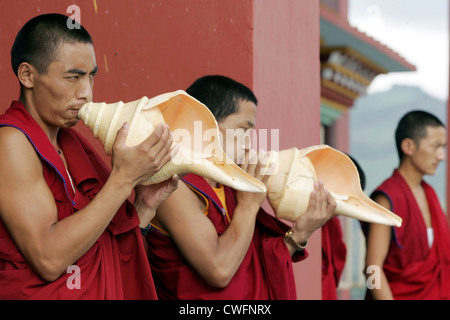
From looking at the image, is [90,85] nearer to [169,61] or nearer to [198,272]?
[198,272]

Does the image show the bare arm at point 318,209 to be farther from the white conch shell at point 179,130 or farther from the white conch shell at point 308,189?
the white conch shell at point 179,130

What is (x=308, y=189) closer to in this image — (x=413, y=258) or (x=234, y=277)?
(x=234, y=277)

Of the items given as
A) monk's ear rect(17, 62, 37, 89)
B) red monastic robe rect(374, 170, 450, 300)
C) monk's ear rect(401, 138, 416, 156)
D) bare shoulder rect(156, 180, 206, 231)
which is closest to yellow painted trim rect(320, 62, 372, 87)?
monk's ear rect(401, 138, 416, 156)

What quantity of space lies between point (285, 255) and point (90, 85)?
115 cm

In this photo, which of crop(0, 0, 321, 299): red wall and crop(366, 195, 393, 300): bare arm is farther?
crop(366, 195, 393, 300): bare arm

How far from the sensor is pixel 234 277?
9.58 feet

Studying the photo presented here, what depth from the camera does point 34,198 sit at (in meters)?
2.13

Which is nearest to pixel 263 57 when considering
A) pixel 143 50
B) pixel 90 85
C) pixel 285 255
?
pixel 143 50

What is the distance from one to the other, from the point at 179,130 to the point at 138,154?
0.30 metres

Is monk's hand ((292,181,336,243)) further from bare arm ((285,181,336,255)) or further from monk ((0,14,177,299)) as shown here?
monk ((0,14,177,299))

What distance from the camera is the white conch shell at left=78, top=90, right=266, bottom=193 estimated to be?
7.42 feet

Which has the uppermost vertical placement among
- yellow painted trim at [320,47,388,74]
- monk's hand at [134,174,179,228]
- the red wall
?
yellow painted trim at [320,47,388,74]

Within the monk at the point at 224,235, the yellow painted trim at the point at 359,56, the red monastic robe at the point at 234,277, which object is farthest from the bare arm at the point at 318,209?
the yellow painted trim at the point at 359,56

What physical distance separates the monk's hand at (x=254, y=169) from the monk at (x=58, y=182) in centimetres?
58
